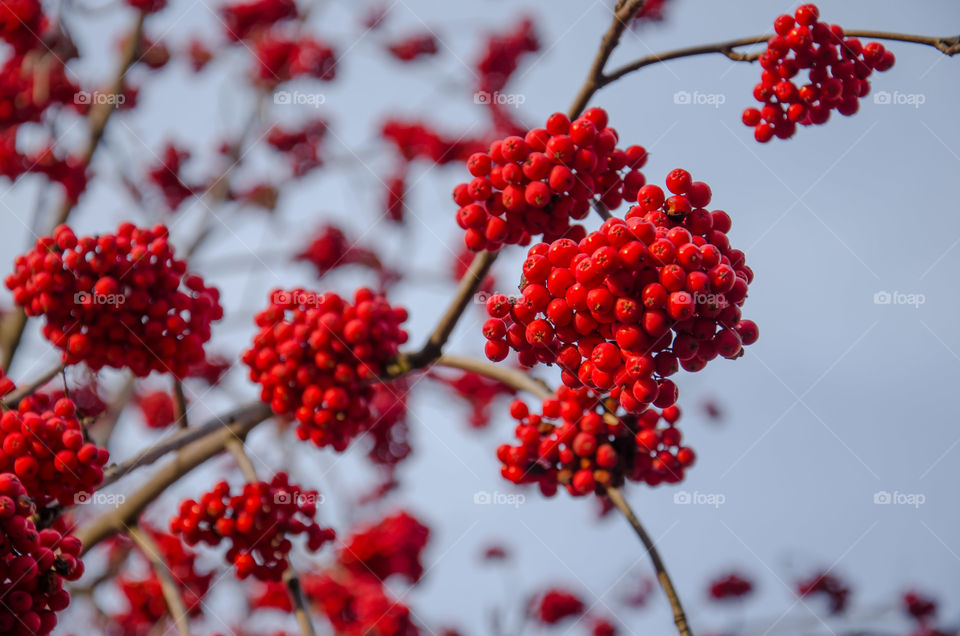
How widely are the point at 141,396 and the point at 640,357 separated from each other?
842 centimetres

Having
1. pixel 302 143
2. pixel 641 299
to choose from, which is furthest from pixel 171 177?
pixel 641 299

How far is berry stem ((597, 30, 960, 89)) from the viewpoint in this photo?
280cm

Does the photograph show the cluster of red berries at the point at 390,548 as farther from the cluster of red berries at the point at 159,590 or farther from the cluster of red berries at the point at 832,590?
the cluster of red berries at the point at 832,590

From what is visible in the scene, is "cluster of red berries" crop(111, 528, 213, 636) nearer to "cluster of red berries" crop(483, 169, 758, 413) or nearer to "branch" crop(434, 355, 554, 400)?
"branch" crop(434, 355, 554, 400)

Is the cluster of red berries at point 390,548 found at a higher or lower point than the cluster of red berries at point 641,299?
lower

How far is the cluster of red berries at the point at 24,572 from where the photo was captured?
2545mm

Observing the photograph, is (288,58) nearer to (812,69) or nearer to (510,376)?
(510,376)

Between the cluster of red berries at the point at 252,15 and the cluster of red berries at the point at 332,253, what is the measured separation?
94.1 inches

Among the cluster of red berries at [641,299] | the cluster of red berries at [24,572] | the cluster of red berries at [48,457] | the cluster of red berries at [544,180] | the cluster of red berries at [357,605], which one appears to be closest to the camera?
the cluster of red berries at [641,299]

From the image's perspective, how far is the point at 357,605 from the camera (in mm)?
6508

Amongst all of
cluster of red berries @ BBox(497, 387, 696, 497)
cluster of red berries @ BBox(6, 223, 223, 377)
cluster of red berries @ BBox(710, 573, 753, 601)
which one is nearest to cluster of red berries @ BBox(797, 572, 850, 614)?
cluster of red berries @ BBox(710, 573, 753, 601)

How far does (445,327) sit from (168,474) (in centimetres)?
182

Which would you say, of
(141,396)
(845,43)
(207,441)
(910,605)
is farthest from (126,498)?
(910,605)

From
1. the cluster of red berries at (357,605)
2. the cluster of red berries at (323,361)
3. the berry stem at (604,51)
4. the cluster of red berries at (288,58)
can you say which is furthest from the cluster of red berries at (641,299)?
the cluster of red berries at (288,58)
